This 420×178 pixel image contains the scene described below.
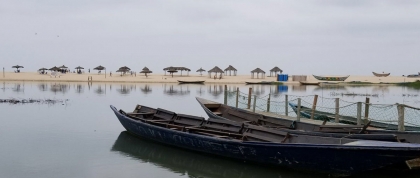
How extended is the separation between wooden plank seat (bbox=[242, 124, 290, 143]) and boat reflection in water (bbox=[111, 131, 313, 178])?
847 mm

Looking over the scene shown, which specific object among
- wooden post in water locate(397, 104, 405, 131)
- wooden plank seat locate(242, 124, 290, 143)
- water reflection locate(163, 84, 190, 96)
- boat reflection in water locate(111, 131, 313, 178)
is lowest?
boat reflection in water locate(111, 131, 313, 178)

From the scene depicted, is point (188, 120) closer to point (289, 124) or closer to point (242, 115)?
point (242, 115)

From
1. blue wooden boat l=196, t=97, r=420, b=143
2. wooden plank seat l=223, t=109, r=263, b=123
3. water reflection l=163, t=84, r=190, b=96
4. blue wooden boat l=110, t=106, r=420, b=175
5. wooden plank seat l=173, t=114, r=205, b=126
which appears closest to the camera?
blue wooden boat l=110, t=106, r=420, b=175

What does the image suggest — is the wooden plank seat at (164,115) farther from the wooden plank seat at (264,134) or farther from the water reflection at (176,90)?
the water reflection at (176,90)

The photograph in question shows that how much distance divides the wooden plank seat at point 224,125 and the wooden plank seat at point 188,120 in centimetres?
47

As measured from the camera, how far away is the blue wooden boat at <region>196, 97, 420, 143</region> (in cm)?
1159

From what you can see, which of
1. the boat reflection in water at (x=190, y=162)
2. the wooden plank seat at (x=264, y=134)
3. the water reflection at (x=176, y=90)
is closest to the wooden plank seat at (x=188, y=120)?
the boat reflection in water at (x=190, y=162)

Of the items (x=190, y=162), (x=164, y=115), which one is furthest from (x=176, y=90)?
(x=190, y=162)

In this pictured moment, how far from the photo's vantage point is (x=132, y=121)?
15.9 meters

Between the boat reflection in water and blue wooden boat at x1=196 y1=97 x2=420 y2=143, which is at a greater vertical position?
blue wooden boat at x1=196 y1=97 x2=420 y2=143

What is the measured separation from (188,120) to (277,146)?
551 centimetres

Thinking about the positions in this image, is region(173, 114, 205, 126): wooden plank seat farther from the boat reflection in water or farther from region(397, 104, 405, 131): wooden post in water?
region(397, 104, 405, 131): wooden post in water

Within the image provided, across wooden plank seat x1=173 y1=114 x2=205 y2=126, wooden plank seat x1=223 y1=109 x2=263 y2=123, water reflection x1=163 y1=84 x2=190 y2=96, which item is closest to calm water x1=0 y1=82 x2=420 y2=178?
wooden plank seat x1=173 y1=114 x2=205 y2=126

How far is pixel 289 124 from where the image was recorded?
1555cm
